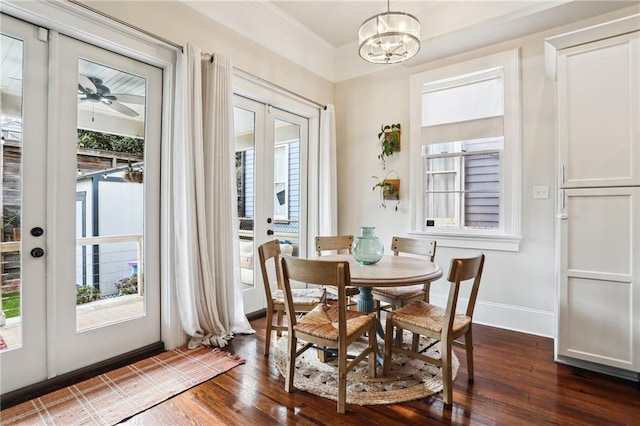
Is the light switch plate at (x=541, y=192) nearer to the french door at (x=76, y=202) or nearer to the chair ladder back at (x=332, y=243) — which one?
the chair ladder back at (x=332, y=243)

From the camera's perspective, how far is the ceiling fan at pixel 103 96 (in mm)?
2334

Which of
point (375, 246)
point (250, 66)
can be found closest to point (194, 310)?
point (375, 246)

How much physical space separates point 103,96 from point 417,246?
9.24ft

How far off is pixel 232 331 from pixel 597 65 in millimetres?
3492

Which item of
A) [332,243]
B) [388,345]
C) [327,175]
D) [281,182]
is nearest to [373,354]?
[388,345]

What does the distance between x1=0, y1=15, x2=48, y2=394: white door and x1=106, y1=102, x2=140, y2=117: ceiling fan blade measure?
0.43m

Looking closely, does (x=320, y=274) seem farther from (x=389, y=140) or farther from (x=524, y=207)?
(x=389, y=140)

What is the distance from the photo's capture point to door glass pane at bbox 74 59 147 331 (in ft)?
7.70

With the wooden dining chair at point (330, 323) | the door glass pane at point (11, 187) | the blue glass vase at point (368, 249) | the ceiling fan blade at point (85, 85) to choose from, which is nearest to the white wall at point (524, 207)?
the blue glass vase at point (368, 249)

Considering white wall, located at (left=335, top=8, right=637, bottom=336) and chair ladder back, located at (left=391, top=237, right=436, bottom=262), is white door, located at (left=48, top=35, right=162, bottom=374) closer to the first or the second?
chair ladder back, located at (left=391, top=237, right=436, bottom=262)

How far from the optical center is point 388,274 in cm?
216

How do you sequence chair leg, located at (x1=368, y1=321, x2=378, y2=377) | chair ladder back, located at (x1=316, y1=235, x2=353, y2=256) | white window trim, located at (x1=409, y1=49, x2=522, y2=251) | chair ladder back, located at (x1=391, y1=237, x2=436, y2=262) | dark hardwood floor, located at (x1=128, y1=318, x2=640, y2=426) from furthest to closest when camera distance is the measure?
1. chair ladder back, located at (x1=316, y1=235, x2=353, y2=256)
2. white window trim, located at (x1=409, y1=49, x2=522, y2=251)
3. chair ladder back, located at (x1=391, y1=237, x2=436, y2=262)
4. chair leg, located at (x1=368, y1=321, x2=378, y2=377)
5. dark hardwood floor, located at (x1=128, y1=318, x2=640, y2=426)

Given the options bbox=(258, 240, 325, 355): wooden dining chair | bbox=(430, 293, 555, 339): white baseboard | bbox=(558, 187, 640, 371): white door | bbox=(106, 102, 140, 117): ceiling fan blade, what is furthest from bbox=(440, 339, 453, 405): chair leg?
bbox=(106, 102, 140, 117): ceiling fan blade

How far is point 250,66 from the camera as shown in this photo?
10.9 ft
